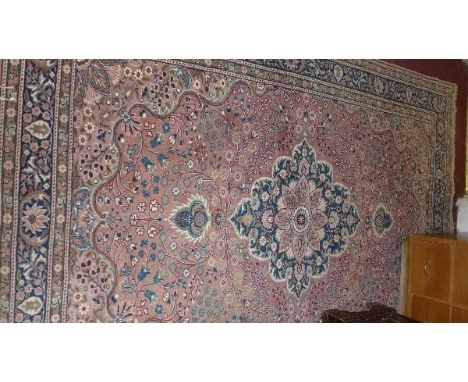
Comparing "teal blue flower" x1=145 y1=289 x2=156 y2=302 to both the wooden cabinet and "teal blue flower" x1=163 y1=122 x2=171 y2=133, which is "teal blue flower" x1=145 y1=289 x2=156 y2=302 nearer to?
"teal blue flower" x1=163 y1=122 x2=171 y2=133

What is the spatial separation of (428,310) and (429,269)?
0.61ft

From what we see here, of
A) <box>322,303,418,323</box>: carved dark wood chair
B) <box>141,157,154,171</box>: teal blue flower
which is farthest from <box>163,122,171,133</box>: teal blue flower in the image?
<box>322,303,418,323</box>: carved dark wood chair

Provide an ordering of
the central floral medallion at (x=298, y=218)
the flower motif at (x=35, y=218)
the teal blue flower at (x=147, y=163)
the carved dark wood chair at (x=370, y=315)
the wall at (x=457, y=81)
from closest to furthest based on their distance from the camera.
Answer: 1. the flower motif at (x=35, y=218)
2. the teal blue flower at (x=147, y=163)
3. the central floral medallion at (x=298, y=218)
4. the carved dark wood chair at (x=370, y=315)
5. the wall at (x=457, y=81)

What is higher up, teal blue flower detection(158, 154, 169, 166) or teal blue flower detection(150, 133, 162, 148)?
teal blue flower detection(150, 133, 162, 148)

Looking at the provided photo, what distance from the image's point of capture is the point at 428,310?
2.07 metres

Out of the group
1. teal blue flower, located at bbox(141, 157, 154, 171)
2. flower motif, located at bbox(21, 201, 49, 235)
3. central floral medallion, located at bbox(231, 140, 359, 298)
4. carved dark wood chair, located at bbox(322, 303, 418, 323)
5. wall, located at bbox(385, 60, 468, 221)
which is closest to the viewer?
flower motif, located at bbox(21, 201, 49, 235)

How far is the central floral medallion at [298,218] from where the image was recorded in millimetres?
1817

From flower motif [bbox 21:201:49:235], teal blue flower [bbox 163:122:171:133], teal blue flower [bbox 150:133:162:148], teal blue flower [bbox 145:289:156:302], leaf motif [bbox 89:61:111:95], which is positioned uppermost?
leaf motif [bbox 89:61:111:95]

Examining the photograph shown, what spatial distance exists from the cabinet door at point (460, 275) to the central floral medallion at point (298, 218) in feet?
1.55

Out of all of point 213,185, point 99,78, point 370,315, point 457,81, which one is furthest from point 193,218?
point 457,81

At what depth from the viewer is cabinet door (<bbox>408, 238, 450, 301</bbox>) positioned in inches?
80.1

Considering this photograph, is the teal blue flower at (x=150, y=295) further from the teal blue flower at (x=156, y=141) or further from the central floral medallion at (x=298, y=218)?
the teal blue flower at (x=156, y=141)

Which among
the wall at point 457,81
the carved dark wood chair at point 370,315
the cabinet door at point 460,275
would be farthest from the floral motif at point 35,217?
the cabinet door at point 460,275
